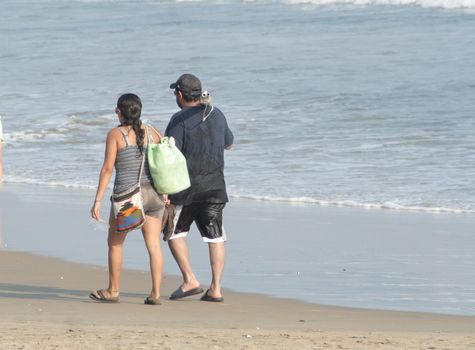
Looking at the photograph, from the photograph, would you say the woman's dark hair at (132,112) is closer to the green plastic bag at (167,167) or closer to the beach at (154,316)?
the green plastic bag at (167,167)

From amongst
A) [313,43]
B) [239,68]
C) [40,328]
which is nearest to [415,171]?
[40,328]

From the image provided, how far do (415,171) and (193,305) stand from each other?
6577mm

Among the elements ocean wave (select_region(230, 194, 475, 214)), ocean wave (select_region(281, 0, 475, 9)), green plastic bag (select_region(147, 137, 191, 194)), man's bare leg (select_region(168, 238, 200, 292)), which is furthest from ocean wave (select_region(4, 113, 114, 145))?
ocean wave (select_region(281, 0, 475, 9))

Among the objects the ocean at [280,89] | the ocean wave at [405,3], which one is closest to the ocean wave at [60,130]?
the ocean at [280,89]

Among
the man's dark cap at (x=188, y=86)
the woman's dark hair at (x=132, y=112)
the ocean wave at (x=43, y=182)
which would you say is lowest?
the ocean wave at (x=43, y=182)

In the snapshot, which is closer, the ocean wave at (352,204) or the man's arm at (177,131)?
the man's arm at (177,131)

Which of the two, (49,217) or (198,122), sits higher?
(198,122)

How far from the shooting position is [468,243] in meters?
9.63

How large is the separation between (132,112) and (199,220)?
2.82 ft

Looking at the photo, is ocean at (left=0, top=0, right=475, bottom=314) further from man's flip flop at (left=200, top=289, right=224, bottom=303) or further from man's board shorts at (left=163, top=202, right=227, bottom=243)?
man's board shorts at (left=163, top=202, right=227, bottom=243)

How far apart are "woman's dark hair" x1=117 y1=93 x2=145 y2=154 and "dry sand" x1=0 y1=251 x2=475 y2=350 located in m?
0.99

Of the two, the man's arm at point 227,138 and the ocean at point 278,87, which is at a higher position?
the ocean at point 278,87

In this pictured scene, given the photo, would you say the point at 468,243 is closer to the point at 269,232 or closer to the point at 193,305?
the point at 269,232

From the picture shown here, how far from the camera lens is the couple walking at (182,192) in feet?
23.2
